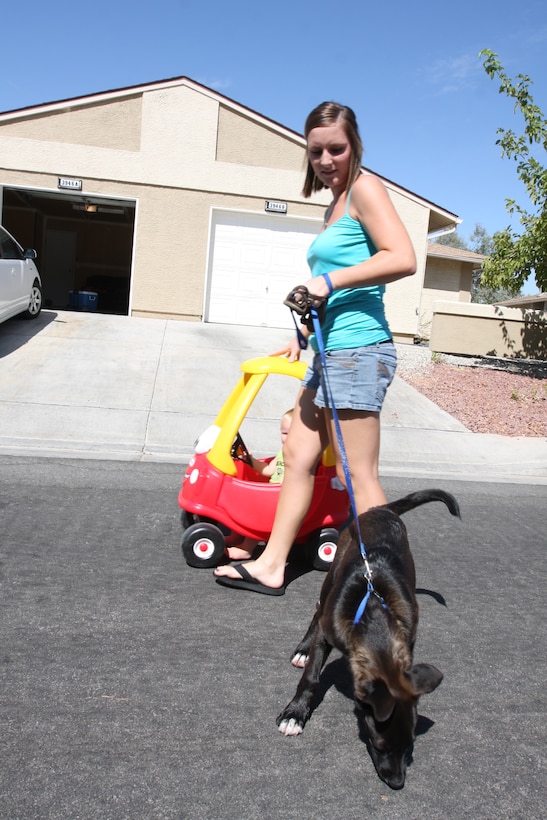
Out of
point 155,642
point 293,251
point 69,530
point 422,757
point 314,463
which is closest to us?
point 422,757

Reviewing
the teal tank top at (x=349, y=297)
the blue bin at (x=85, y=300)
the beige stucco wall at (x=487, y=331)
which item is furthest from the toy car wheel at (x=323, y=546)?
the blue bin at (x=85, y=300)

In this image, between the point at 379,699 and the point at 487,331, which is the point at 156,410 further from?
the point at 487,331

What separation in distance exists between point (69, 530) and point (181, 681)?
1809 mm

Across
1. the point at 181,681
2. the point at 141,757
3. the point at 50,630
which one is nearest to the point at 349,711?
the point at 181,681

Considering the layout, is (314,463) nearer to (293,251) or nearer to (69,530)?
(69,530)

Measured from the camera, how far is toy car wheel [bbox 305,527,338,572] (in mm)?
3975

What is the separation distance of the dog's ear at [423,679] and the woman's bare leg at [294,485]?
4.72 ft

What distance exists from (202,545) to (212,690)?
4.13ft

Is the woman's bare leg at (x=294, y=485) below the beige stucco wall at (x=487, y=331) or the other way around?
below

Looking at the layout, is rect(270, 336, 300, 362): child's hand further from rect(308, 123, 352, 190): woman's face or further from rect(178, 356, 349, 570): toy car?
rect(308, 123, 352, 190): woman's face

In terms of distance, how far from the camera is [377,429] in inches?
121

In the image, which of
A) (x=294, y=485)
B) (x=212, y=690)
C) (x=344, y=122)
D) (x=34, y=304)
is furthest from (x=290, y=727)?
(x=34, y=304)

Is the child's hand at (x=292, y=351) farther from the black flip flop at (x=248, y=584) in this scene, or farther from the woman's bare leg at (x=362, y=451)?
the black flip flop at (x=248, y=584)

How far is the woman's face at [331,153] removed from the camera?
3.02 meters
